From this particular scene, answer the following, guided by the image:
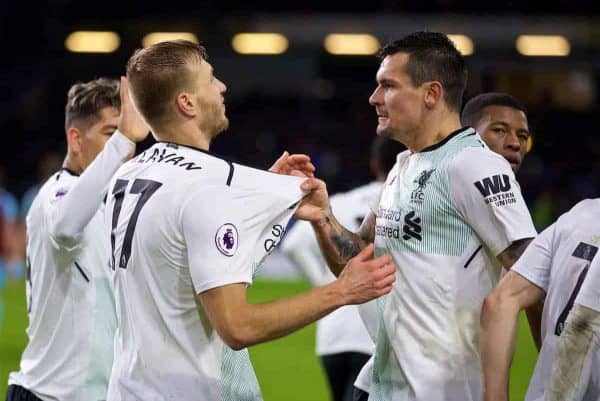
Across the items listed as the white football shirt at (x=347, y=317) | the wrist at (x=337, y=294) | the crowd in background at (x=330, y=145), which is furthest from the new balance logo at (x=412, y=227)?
the crowd in background at (x=330, y=145)

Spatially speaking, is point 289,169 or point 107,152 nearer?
point 289,169

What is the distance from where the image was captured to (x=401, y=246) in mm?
4273

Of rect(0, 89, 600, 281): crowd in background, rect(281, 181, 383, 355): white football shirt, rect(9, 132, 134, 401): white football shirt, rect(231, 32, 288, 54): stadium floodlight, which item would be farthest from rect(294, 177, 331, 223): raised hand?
rect(231, 32, 288, 54): stadium floodlight

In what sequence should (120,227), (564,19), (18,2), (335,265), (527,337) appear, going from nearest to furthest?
(120,227) → (335,265) → (527,337) → (564,19) → (18,2)

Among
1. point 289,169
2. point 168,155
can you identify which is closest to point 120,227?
point 168,155

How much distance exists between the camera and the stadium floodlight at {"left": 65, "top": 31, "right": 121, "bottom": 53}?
29.9m

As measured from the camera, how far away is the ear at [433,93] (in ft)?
14.5

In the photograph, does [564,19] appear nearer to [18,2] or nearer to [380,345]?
[18,2]

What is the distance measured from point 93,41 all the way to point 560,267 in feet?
90.3

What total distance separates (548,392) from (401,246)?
897mm

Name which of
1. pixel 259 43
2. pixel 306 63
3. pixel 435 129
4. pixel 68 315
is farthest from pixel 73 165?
pixel 306 63

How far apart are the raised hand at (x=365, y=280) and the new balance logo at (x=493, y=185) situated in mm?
547

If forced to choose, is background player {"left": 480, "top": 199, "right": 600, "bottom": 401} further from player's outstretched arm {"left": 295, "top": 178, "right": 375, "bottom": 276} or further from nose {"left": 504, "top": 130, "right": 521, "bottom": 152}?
nose {"left": 504, "top": 130, "right": 521, "bottom": 152}

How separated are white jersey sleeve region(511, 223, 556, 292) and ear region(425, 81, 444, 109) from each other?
0.89 m
